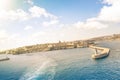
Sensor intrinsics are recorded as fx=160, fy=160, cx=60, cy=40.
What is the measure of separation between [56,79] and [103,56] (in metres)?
53.8

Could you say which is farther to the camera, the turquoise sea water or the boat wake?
the boat wake

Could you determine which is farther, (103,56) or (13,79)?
(103,56)

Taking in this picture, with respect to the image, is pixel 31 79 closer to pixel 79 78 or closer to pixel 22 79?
pixel 22 79

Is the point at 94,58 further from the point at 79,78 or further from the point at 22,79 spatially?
the point at 22,79

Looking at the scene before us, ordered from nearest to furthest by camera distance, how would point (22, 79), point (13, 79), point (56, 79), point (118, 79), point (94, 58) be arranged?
point (118, 79) < point (56, 79) < point (22, 79) < point (13, 79) < point (94, 58)

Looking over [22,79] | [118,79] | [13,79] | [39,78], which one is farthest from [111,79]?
[13,79]

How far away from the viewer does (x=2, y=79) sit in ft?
237

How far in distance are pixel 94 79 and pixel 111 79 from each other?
542cm

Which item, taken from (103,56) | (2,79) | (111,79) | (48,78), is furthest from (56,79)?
(103,56)

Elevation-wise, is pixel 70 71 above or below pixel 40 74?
below

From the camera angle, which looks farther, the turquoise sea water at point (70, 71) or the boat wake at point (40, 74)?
the boat wake at point (40, 74)

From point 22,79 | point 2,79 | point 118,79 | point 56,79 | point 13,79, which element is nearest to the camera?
point 118,79

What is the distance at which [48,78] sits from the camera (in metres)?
56.8

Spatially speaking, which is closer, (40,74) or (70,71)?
(40,74)
